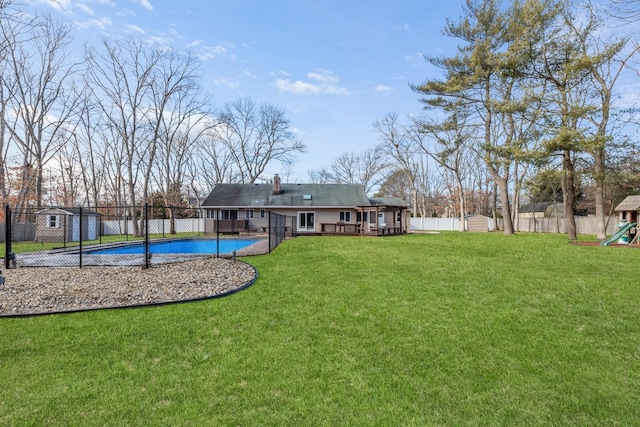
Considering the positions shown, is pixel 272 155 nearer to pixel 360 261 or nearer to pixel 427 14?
pixel 427 14

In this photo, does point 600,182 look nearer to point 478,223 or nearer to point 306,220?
point 478,223

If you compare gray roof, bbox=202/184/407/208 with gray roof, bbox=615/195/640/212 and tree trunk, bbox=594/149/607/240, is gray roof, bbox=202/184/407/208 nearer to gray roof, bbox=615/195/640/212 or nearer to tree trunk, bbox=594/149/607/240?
tree trunk, bbox=594/149/607/240

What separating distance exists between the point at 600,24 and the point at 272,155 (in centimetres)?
2569

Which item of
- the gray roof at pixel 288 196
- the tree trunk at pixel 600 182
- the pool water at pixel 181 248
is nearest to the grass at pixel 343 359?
the pool water at pixel 181 248

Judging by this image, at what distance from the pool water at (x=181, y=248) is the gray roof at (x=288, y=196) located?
5673 millimetres

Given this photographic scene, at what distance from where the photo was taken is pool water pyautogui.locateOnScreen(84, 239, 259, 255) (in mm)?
12145

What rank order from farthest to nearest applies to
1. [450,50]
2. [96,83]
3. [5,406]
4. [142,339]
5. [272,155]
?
1. [272,155]
2. [96,83]
3. [450,50]
4. [142,339]
5. [5,406]

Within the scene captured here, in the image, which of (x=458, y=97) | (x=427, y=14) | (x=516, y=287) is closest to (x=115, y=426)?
(x=516, y=287)

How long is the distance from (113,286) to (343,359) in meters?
4.67

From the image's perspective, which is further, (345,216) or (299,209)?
(345,216)

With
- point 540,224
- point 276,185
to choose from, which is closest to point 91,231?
point 276,185

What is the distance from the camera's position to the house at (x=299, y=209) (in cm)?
2083

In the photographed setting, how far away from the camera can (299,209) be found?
22.2 m

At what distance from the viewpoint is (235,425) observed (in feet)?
7.00
